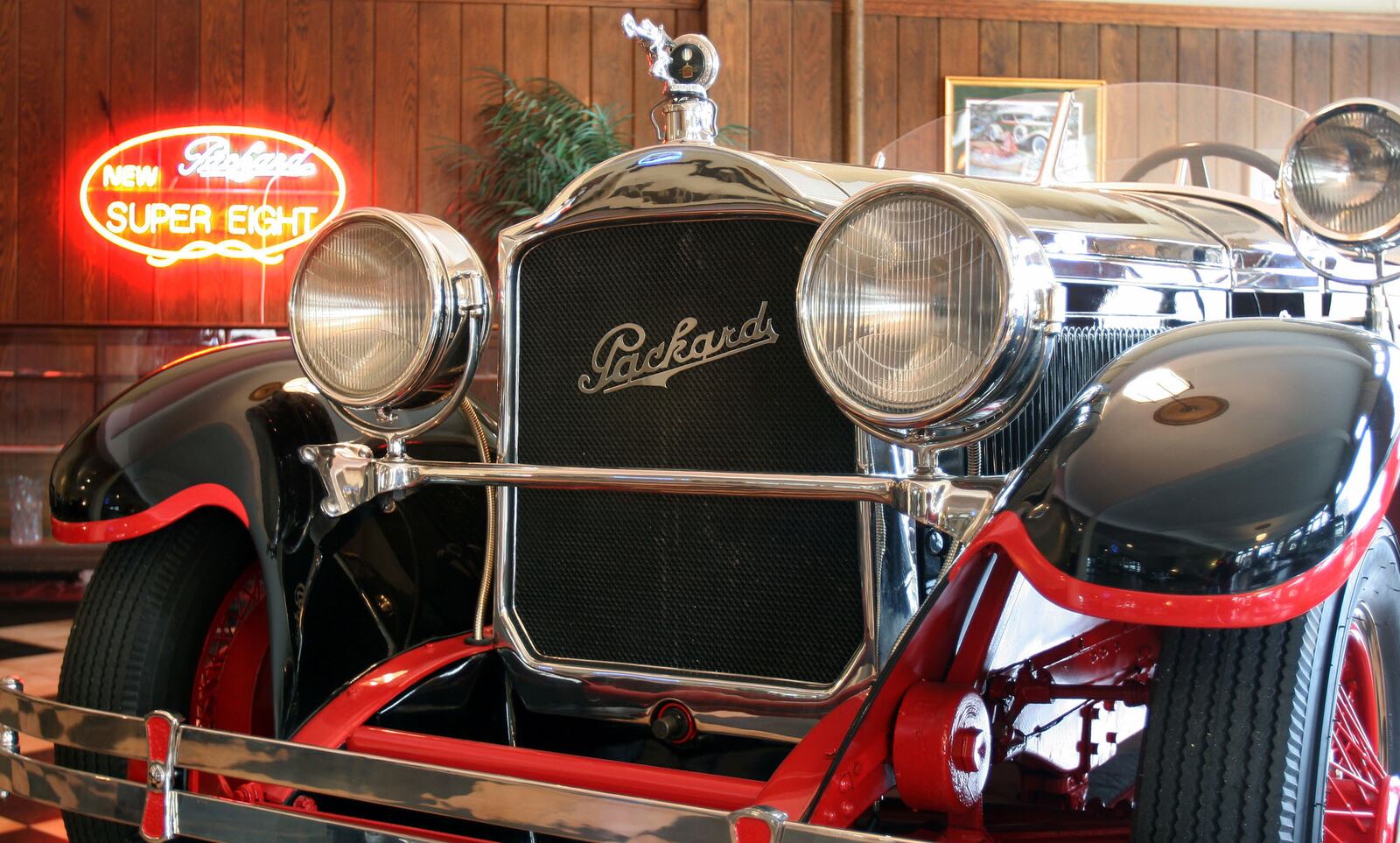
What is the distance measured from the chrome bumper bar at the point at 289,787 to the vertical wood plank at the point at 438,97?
15.7 ft

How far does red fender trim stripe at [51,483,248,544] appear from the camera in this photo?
178 cm

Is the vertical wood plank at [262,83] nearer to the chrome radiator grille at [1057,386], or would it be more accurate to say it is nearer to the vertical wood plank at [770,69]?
the vertical wood plank at [770,69]

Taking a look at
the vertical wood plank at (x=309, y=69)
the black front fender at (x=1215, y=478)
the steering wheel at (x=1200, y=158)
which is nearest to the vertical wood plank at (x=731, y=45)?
the vertical wood plank at (x=309, y=69)

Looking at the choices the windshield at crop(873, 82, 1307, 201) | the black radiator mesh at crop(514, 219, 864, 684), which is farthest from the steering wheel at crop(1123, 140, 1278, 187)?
the black radiator mesh at crop(514, 219, 864, 684)

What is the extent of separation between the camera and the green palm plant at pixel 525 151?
19.2 feet

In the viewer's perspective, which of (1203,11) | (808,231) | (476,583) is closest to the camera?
(808,231)

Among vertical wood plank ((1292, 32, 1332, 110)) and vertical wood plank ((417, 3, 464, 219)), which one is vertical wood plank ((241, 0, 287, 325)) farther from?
vertical wood plank ((1292, 32, 1332, 110))

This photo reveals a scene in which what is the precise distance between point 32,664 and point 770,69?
4050mm

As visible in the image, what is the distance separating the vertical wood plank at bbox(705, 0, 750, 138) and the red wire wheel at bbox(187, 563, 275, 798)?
4.51 m

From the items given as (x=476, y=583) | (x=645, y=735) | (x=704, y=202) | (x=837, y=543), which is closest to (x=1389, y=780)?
(x=837, y=543)

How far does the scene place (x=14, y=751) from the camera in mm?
1637

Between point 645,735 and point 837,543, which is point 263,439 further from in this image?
point 837,543

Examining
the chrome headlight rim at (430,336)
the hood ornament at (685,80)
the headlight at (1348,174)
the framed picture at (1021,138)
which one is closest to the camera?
the headlight at (1348,174)

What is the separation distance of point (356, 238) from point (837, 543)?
2.33ft
